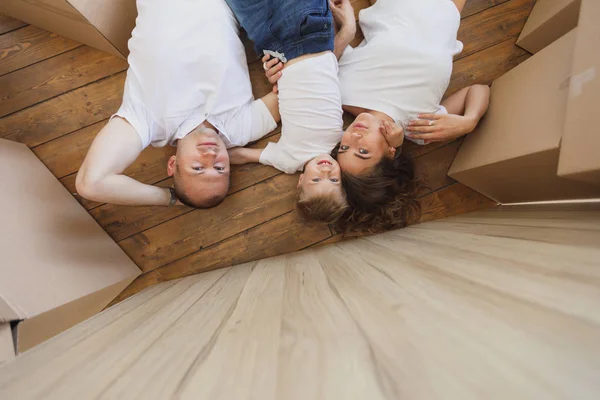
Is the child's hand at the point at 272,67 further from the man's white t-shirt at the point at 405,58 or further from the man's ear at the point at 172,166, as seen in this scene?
the man's ear at the point at 172,166

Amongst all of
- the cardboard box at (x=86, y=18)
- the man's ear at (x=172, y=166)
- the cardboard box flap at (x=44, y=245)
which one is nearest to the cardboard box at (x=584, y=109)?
the man's ear at (x=172, y=166)

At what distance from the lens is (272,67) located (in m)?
1.17

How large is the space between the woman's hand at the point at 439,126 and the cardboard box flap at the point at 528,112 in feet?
0.24

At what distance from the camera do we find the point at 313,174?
112 centimetres

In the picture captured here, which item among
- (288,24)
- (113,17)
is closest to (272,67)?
(288,24)

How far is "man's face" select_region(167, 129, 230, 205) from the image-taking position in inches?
40.9

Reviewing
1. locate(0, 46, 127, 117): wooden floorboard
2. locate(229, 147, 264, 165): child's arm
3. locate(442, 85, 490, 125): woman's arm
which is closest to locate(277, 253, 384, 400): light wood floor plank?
locate(229, 147, 264, 165): child's arm

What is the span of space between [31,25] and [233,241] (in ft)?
3.39

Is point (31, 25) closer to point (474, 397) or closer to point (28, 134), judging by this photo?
point (28, 134)

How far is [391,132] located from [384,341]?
874mm

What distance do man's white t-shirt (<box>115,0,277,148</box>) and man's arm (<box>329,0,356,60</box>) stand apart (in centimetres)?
36

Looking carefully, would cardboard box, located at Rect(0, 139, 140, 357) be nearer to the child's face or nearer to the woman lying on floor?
the child's face

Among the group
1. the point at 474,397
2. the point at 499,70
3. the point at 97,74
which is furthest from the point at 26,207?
the point at 499,70

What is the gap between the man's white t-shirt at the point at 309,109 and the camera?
1103 millimetres
